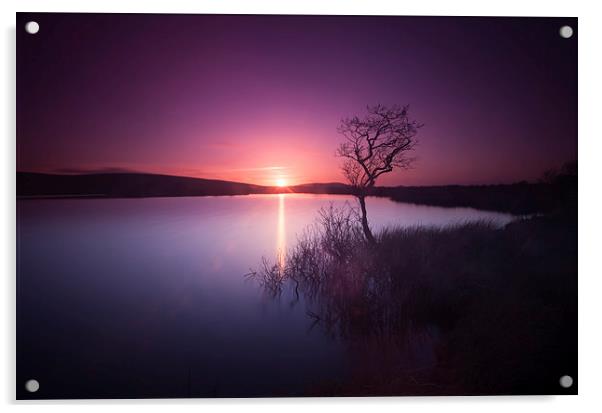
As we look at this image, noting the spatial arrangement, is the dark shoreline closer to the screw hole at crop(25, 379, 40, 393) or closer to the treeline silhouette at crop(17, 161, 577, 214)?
the treeline silhouette at crop(17, 161, 577, 214)

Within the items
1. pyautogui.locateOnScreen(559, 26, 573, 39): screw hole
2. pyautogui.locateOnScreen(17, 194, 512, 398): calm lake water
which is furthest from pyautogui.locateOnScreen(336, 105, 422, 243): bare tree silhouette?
pyautogui.locateOnScreen(559, 26, 573, 39): screw hole

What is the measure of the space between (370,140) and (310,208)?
Result: 450 millimetres

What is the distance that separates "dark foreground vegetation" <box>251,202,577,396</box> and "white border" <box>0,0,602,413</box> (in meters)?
0.07

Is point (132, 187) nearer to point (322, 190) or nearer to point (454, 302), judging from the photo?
point (322, 190)

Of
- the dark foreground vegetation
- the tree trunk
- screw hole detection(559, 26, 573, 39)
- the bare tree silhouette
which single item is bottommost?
the dark foreground vegetation

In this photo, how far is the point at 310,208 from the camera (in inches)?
94.3

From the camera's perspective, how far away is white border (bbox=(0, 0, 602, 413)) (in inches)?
94.3

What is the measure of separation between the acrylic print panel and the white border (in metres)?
0.06

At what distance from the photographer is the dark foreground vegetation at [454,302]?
2.42 meters

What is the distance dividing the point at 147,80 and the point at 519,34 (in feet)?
6.15

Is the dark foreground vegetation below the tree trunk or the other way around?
below

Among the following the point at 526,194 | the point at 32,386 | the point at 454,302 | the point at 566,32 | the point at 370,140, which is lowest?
the point at 32,386

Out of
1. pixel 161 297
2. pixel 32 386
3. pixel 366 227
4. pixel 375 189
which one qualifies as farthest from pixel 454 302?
pixel 32 386
